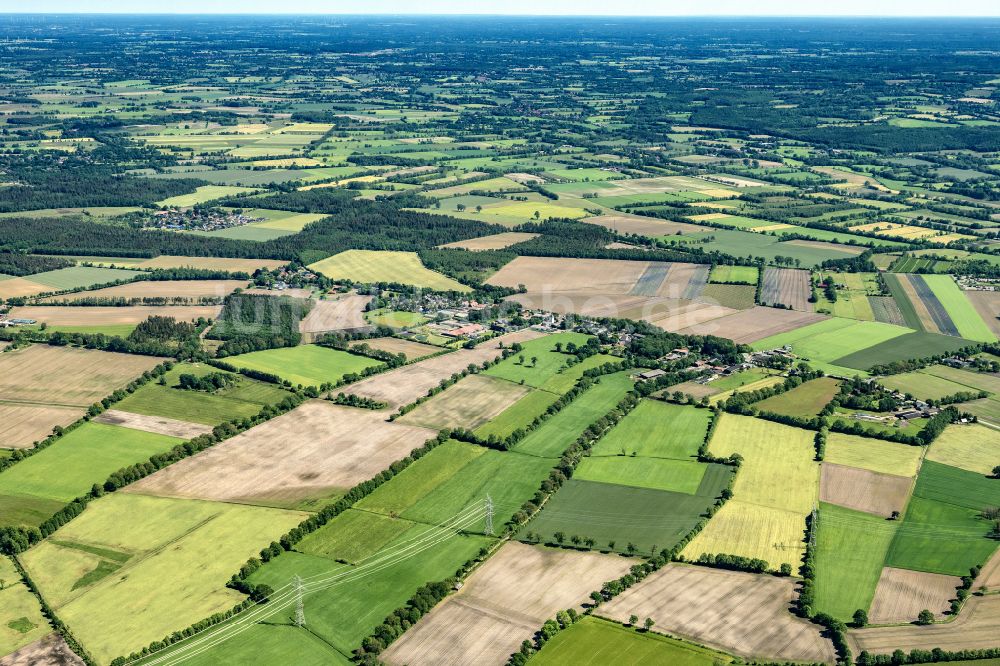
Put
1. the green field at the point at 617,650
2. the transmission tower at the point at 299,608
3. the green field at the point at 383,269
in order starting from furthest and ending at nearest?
the green field at the point at 383,269, the transmission tower at the point at 299,608, the green field at the point at 617,650

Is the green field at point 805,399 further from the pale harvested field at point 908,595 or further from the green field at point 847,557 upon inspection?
the pale harvested field at point 908,595

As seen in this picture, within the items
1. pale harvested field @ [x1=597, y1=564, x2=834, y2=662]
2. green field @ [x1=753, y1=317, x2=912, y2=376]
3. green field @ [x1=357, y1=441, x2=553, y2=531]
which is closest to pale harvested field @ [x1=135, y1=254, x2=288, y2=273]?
green field @ [x1=357, y1=441, x2=553, y2=531]

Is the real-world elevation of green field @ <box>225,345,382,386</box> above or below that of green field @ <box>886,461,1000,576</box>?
below

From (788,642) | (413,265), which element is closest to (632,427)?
(788,642)

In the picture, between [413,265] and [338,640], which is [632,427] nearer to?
[338,640]

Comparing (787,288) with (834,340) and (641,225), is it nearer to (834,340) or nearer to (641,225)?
(834,340)

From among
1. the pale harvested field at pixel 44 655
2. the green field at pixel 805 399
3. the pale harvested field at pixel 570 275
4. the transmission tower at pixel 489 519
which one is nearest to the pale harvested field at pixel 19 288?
the pale harvested field at pixel 570 275

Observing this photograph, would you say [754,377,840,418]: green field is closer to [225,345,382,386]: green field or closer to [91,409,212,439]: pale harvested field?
[225,345,382,386]: green field
